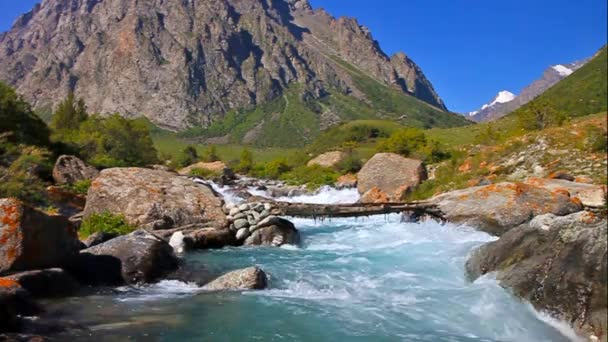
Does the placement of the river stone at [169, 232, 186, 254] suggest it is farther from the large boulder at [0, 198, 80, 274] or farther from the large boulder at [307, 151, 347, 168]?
the large boulder at [307, 151, 347, 168]

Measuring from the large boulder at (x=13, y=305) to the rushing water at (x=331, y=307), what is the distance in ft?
2.07

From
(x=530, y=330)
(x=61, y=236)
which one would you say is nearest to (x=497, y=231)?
(x=530, y=330)

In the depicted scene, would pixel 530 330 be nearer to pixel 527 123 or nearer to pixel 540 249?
pixel 540 249

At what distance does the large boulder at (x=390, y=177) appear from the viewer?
92.6 feet

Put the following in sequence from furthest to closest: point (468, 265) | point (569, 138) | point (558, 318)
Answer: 1. point (569, 138)
2. point (468, 265)
3. point (558, 318)

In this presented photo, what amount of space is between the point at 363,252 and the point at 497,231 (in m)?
5.34

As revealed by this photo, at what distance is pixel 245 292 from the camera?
35.1 ft

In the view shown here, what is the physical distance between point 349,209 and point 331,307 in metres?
12.0

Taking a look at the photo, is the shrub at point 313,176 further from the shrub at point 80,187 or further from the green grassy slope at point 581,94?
the green grassy slope at point 581,94

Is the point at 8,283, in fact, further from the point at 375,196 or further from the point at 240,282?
the point at 375,196

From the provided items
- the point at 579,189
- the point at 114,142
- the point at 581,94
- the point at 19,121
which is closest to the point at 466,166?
the point at 579,189

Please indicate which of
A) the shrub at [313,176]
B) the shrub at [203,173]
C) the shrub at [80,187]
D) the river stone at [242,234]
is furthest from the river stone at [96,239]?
the shrub at [203,173]

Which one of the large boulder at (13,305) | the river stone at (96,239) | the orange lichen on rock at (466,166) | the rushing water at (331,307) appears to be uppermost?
the orange lichen on rock at (466,166)

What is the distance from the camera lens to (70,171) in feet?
85.5
